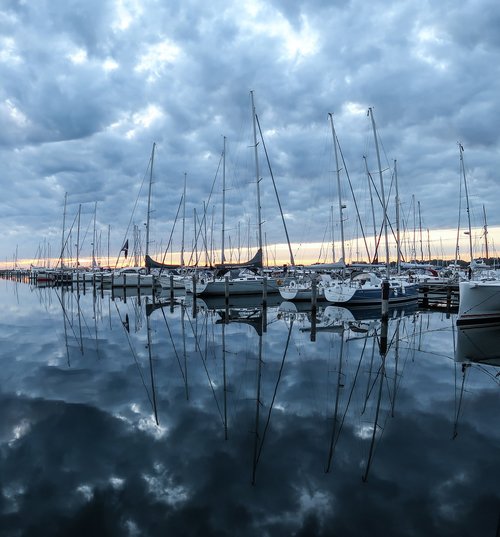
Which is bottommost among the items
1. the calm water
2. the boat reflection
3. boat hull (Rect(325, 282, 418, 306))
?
the boat reflection

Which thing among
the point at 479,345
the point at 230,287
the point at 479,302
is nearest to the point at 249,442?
the point at 479,345

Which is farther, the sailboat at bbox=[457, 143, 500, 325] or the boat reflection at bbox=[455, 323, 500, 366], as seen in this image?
the sailboat at bbox=[457, 143, 500, 325]

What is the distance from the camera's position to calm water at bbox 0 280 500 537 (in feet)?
17.7

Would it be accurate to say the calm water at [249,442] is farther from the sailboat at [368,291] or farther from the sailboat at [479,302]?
the sailboat at [368,291]

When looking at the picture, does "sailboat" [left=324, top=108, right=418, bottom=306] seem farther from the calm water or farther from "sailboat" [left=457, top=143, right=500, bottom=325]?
the calm water

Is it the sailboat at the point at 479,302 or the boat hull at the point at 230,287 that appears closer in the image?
the sailboat at the point at 479,302

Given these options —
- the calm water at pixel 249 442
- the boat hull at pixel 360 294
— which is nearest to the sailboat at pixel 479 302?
the calm water at pixel 249 442

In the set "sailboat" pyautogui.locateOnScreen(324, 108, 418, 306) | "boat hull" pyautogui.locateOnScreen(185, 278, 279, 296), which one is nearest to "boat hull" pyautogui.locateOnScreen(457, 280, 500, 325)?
"sailboat" pyautogui.locateOnScreen(324, 108, 418, 306)

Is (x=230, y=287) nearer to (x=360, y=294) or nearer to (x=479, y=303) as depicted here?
(x=360, y=294)

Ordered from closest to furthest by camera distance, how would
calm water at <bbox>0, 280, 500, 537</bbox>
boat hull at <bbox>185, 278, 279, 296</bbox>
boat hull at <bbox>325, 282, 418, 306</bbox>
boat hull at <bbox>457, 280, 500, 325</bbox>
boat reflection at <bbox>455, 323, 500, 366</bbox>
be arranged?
1. calm water at <bbox>0, 280, 500, 537</bbox>
2. boat reflection at <bbox>455, 323, 500, 366</bbox>
3. boat hull at <bbox>457, 280, 500, 325</bbox>
4. boat hull at <bbox>325, 282, 418, 306</bbox>
5. boat hull at <bbox>185, 278, 279, 296</bbox>

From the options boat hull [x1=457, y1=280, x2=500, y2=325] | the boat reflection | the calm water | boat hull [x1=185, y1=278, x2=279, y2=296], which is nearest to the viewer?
the calm water

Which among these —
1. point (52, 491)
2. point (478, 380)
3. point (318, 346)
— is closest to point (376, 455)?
point (52, 491)

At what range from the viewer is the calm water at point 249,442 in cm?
540

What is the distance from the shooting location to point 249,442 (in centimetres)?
772
